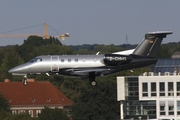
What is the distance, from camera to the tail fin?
133 meters

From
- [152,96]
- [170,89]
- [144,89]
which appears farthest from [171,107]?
[144,89]

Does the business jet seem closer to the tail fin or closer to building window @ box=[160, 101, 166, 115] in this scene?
the tail fin

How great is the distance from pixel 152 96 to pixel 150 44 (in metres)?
38.0

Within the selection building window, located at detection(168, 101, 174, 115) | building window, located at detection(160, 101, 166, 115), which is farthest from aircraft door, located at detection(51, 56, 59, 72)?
building window, located at detection(168, 101, 174, 115)

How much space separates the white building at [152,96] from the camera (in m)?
171

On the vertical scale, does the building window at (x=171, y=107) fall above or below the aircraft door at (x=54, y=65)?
below

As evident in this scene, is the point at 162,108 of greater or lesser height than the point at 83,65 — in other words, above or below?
below

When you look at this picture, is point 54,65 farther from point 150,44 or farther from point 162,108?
point 162,108

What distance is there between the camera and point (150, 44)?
134500mm

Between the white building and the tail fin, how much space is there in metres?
36.4

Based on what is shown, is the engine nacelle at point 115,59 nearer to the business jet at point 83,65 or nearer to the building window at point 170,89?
the business jet at point 83,65

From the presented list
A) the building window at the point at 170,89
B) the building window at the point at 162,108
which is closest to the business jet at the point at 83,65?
the building window at the point at 162,108

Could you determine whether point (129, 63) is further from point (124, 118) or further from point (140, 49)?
point (124, 118)

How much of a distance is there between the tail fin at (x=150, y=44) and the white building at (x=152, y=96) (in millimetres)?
36448
